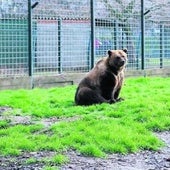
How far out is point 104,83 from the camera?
10.1 meters

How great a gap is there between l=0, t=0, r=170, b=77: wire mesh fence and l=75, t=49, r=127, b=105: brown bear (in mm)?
3498

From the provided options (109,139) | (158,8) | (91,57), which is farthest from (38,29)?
(109,139)

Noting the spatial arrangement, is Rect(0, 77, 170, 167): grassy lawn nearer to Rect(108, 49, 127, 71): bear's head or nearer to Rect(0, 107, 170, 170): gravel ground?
Rect(0, 107, 170, 170): gravel ground

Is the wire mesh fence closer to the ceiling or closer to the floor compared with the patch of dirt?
closer to the ceiling

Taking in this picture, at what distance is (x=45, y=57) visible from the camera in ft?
45.9

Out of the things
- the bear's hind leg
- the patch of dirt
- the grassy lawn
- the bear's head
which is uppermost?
the bear's head

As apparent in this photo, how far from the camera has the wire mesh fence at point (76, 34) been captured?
13.3 m

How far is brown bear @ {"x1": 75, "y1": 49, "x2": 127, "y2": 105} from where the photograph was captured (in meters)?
9.88

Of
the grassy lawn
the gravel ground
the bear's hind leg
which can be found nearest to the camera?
the gravel ground

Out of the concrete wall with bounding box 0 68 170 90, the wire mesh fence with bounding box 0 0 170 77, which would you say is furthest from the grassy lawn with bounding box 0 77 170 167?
the wire mesh fence with bounding box 0 0 170 77

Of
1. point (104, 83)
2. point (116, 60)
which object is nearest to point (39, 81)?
point (116, 60)

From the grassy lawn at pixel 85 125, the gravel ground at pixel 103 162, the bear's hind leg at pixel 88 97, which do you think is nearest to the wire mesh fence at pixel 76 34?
the grassy lawn at pixel 85 125

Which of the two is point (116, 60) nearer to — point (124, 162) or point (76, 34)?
point (124, 162)

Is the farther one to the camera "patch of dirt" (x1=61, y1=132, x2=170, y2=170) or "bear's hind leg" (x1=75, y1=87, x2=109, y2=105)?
"bear's hind leg" (x1=75, y1=87, x2=109, y2=105)
